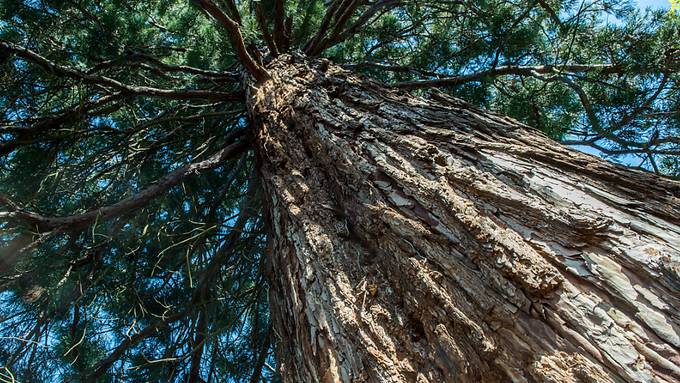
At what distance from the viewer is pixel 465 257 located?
1.11 m

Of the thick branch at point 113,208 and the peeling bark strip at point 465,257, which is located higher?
the thick branch at point 113,208

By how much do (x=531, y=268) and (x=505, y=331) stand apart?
0.46 ft

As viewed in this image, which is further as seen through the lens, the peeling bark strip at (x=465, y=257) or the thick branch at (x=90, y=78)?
the thick branch at (x=90, y=78)

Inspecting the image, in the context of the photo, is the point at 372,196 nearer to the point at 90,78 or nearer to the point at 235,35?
the point at 235,35

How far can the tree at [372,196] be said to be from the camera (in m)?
0.95

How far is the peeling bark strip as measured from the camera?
2.86 ft

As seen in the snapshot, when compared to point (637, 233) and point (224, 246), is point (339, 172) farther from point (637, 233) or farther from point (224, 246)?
point (224, 246)

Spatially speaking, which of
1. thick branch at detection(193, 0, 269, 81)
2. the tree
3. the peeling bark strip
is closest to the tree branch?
A: the tree

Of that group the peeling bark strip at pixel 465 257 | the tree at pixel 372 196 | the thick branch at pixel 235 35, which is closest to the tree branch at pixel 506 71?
the tree at pixel 372 196

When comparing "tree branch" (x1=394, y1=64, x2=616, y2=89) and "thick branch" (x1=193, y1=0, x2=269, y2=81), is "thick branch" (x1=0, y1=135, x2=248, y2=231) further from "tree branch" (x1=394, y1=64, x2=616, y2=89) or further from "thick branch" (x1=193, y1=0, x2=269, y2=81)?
"tree branch" (x1=394, y1=64, x2=616, y2=89)

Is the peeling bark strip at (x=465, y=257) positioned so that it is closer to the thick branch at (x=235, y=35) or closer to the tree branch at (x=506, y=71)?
the thick branch at (x=235, y=35)

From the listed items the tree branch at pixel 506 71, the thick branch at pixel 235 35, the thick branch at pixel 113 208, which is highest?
the thick branch at pixel 235 35

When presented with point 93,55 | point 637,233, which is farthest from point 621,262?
point 93,55

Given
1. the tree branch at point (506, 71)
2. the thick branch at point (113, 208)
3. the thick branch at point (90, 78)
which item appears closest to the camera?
the thick branch at point (113, 208)
